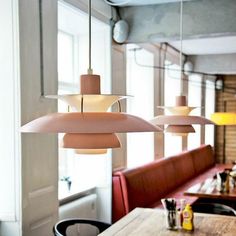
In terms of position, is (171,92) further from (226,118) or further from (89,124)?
(89,124)

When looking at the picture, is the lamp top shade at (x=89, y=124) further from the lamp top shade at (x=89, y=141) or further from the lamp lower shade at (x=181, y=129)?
the lamp lower shade at (x=181, y=129)

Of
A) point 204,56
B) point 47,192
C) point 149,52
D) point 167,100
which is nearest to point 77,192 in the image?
point 47,192

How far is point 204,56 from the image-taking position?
26.1 ft

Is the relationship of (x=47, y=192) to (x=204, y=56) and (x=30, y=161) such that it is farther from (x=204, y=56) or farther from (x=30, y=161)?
(x=204, y=56)

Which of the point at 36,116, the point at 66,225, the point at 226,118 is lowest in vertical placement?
the point at 66,225

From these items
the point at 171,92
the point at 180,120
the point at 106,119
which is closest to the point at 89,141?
the point at 106,119

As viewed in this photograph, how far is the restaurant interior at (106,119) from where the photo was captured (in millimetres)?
1658

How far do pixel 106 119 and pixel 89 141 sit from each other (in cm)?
15

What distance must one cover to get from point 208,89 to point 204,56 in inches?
101

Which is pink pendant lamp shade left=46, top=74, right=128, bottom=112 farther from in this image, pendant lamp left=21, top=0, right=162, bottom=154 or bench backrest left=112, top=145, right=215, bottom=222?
bench backrest left=112, top=145, right=215, bottom=222

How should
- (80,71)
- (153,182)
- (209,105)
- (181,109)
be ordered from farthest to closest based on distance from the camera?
(209,105) < (153,182) < (80,71) < (181,109)

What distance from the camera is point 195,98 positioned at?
368 inches

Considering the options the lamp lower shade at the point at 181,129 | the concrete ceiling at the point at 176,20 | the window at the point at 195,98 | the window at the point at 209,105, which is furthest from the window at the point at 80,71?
the window at the point at 209,105

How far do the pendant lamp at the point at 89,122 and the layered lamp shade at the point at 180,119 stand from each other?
0.75 meters
